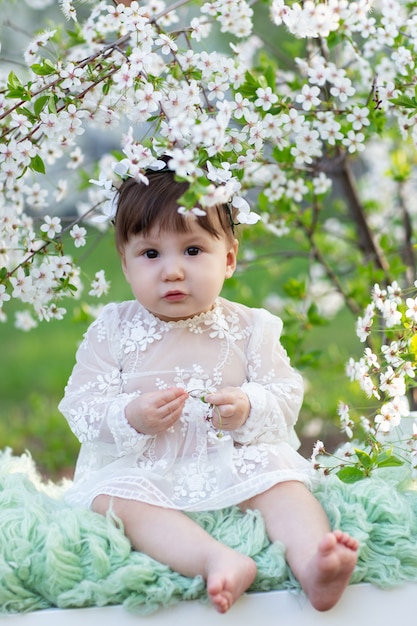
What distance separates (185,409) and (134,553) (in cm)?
32

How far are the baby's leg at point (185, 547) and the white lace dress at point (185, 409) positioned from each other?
3 cm

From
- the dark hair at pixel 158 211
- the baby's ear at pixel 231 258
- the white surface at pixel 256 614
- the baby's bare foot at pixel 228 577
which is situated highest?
the dark hair at pixel 158 211

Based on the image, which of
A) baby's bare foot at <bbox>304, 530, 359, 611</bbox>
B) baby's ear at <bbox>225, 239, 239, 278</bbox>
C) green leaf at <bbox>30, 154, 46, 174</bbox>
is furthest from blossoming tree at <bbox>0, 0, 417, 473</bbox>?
baby's bare foot at <bbox>304, 530, 359, 611</bbox>

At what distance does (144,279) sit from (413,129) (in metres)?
0.70

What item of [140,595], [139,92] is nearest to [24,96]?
[139,92]

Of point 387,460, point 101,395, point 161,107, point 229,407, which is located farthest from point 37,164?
point 387,460

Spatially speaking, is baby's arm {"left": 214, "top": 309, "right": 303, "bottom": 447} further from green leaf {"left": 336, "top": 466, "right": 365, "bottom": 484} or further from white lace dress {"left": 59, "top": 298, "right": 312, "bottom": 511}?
green leaf {"left": 336, "top": 466, "right": 365, "bottom": 484}

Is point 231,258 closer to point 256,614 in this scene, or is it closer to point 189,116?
point 189,116

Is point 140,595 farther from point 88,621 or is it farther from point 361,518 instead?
point 361,518

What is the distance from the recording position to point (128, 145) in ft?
5.40

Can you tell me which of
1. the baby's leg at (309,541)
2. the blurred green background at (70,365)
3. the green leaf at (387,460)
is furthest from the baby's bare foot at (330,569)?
the blurred green background at (70,365)

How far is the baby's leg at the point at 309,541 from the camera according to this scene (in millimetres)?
1429

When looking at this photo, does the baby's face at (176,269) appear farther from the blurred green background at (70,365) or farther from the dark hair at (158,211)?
the blurred green background at (70,365)

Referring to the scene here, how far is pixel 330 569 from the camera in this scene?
142 centimetres
